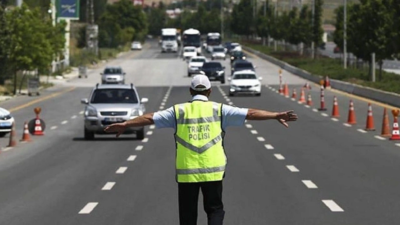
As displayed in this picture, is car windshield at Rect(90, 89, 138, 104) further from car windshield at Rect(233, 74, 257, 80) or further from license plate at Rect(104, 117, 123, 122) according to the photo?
car windshield at Rect(233, 74, 257, 80)

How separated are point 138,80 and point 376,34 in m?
23.2

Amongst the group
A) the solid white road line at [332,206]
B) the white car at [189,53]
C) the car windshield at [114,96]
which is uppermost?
the car windshield at [114,96]

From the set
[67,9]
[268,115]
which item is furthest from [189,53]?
[268,115]

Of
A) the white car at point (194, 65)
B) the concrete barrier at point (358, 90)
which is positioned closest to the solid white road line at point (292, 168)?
the concrete barrier at point (358, 90)

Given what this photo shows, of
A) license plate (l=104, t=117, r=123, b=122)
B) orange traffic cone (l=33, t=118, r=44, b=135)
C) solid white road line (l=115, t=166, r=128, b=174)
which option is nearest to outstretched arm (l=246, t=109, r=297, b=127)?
solid white road line (l=115, t=166, r=128, b=174)

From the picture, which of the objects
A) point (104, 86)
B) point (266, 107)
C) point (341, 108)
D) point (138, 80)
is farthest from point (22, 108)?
point (138, 80)

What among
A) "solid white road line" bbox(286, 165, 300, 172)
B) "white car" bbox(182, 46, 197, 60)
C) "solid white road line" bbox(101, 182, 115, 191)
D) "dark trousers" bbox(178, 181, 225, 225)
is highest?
"dark trousers" bbox(178, 181, 225, 225)

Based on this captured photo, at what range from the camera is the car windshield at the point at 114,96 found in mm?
30469

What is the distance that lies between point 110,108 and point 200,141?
21076 mm

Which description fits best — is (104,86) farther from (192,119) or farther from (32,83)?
(32,83)

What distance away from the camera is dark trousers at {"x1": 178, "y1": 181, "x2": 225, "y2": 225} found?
870 centimetres

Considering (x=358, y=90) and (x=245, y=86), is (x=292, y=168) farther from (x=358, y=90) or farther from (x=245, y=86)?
(x=245, y=86)

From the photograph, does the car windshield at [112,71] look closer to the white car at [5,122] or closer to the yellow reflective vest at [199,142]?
the white car at [5,122]

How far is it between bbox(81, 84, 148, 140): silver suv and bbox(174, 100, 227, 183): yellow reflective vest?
66.6 ft
